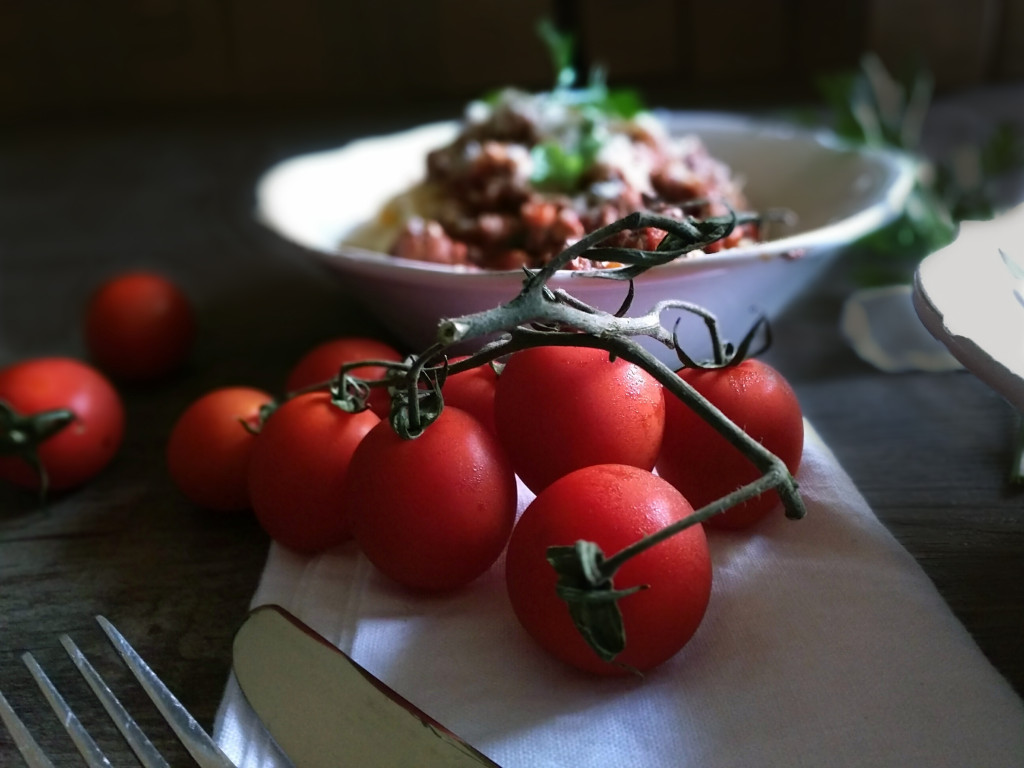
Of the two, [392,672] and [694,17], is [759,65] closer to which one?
[694,17]

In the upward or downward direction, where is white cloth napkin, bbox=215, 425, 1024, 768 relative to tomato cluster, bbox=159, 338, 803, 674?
downward

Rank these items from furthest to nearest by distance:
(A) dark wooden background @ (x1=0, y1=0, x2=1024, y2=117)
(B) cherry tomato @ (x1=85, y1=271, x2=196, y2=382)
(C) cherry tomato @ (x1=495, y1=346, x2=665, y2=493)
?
(A) dark wooden background @ (x1=0, y1=0, x2=1024, y2=117)
(B) cherry tomato @ (x1=85, y1=271, x2=196, y2=382)
(C) cherry tomato @ (x1=495, y1=346, x2=665, y2=493)

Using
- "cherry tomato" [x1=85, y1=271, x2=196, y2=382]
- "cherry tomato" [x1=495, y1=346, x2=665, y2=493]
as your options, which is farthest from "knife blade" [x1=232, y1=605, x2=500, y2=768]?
"cherry tomato" [x1=85, y1=271, x2=196, y2=382]

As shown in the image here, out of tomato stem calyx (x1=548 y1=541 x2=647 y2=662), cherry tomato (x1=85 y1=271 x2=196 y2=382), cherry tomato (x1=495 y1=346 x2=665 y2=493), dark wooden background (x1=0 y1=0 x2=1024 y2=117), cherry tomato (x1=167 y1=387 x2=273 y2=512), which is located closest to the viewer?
tomato stem calyx (x1=548 y1=541 x2=647 y2=662)

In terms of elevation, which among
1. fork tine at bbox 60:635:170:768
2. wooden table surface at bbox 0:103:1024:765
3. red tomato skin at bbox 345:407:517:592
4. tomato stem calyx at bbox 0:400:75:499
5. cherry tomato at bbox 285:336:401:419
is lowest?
wooden table surface at bbox 0:103:1024:765

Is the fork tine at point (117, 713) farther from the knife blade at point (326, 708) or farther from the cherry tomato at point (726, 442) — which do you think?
the cherry tomato at point (726, 442)

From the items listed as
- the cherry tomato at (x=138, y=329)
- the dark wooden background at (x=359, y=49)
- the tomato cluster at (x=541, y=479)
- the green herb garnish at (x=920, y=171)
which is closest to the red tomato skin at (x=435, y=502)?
the tomato cluster at (x=541, y=479)

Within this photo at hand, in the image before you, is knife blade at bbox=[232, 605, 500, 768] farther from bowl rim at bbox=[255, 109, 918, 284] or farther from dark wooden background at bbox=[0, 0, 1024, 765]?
bowl rim at bbox=[255, 109, 918, 284]
